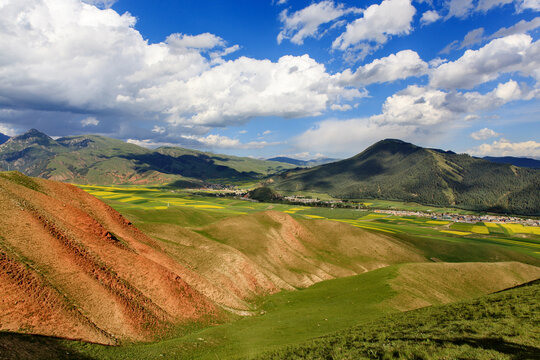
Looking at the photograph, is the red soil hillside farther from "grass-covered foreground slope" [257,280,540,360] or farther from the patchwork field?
"grass-covered foreground slope" [257,280,540,360]

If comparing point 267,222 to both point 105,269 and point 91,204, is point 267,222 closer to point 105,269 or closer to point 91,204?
point 91,204

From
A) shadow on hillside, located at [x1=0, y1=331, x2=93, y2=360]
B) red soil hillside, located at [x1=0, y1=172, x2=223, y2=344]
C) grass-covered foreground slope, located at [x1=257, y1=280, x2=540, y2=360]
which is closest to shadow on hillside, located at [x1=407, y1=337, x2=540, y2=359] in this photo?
grass-covered foreground slope, located at [x1=257, y1=280, x2=540, y2=360]

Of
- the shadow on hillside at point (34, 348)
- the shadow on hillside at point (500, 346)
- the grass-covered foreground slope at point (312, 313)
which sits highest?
the shadow on hillside at point (500, 346)

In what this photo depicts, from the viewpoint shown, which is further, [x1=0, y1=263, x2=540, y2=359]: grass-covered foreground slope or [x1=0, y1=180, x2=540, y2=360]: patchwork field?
[x1=0, y1=180, x2=540, y2=360]: patchwork field

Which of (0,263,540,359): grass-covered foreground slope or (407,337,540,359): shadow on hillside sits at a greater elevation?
(407,337,540,359): shadow on hillside

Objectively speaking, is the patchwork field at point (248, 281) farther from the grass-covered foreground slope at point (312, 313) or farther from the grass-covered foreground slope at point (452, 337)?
the grass-covered foreground slope at point (452, 337)

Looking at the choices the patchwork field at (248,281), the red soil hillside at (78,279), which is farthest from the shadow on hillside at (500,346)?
the red soil hillside at (78,279)
